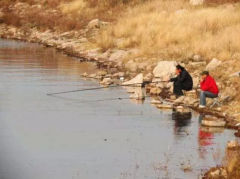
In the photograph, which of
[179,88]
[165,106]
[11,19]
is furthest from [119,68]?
[11,19]

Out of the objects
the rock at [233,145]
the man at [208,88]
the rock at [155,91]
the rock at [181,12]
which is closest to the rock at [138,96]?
the rock at [155,91]

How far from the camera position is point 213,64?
28.6m

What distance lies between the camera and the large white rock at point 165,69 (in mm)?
28109

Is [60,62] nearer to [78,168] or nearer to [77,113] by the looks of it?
[77,113]

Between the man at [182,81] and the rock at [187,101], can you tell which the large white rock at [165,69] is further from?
the rock at [187,101]

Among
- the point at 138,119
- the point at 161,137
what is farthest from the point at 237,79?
the point at 161,137

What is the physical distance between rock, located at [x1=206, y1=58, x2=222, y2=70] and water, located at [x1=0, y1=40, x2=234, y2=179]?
11.9ft

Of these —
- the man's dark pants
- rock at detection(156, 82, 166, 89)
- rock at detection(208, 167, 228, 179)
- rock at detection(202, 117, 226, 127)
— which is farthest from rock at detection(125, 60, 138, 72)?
rock at detection(208, 167, 228, 179)

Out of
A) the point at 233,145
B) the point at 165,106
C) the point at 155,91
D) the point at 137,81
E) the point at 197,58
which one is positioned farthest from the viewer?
the point at 197,58

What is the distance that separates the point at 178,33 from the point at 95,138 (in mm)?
16849

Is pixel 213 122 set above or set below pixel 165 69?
below

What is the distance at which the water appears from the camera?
622 inches

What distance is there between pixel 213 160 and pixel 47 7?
42.5m

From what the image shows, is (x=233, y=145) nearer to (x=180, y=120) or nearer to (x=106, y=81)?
(x=180, y=120)
